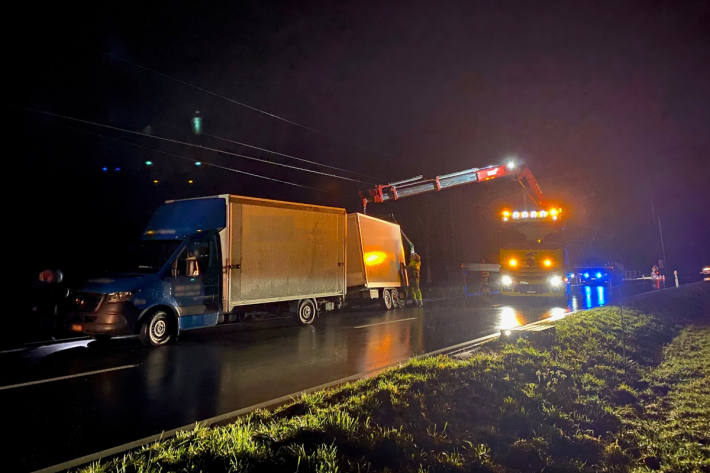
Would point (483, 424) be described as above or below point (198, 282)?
below

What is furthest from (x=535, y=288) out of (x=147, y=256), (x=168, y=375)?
(x=168, y=375)

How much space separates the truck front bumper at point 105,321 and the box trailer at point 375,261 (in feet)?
24.0

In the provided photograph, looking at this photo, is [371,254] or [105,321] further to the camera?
[371,254]

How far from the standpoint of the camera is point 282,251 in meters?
10.5

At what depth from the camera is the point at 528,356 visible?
6535 millimetres

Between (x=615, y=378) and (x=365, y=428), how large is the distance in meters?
4.60

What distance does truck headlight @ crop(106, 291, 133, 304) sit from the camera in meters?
7.34

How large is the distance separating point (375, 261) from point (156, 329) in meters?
8.01

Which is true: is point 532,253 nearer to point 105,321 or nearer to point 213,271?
point 213,271

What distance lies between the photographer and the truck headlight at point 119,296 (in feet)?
24.1

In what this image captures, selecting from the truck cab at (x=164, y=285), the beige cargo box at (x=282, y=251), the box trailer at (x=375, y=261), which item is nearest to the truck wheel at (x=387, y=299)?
the box trailer at (x=375, y=261)

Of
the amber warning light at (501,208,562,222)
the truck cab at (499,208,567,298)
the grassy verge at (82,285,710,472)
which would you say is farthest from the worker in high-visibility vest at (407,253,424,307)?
the grassy verge at (82,285,710,472)

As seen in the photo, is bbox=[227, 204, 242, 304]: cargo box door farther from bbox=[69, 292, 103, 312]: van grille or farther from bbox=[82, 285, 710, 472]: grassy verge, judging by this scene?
bbox=[82, 285, 710, 472]: grassy verge

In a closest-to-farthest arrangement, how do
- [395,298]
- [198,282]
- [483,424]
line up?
1. [483,424]
2. [198,282]
3. [395,298]
